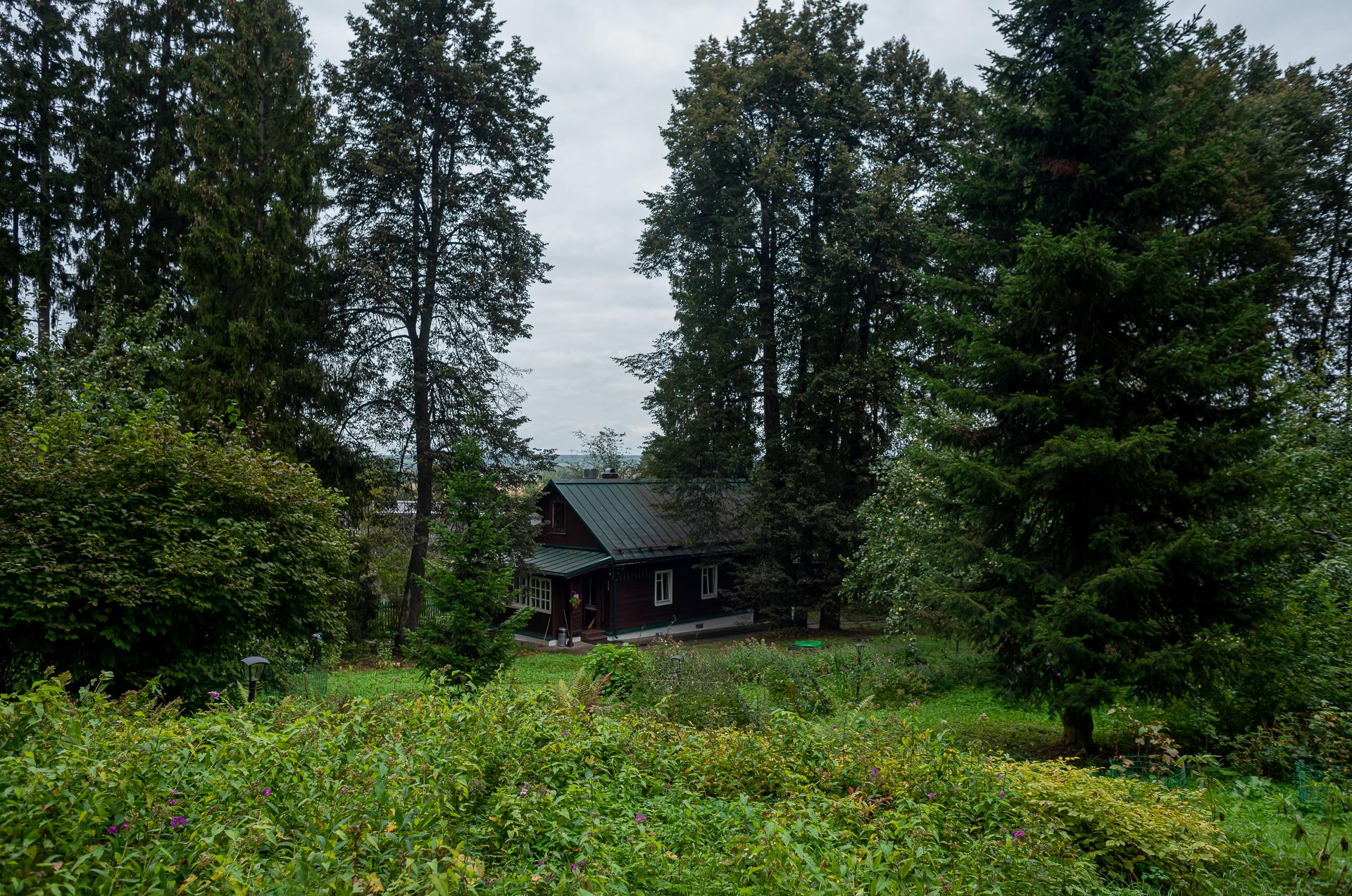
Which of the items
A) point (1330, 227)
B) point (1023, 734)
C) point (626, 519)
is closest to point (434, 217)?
point (626, 519)

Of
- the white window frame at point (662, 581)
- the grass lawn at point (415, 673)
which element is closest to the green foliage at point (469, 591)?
the grass lawn at point (415, 673)

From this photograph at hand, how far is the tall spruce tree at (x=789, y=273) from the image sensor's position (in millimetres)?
20797

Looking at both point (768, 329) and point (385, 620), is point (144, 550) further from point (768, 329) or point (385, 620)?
point (768, 329)

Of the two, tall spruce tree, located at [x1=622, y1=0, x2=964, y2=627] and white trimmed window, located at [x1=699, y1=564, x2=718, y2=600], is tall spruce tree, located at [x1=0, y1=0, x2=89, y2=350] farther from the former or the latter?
white trimmed window, located at [x1=699, y1=564, x2=718, y2=600]

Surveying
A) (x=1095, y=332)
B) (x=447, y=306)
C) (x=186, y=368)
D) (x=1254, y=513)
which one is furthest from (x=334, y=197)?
(x=1254, y=513)

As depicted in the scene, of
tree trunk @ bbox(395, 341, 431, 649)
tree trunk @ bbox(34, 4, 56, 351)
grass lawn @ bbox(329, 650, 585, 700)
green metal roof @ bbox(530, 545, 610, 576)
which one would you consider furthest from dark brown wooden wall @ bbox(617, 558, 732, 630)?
tree trunk @ bbox(34, 4, 56, 351)

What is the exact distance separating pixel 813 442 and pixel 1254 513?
13552 millimetres

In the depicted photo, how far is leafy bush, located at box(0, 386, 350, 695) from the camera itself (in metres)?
6.80

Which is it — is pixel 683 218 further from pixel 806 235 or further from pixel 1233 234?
pixel 1233 234

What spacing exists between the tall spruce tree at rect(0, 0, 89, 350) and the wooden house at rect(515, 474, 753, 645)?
14.5 meters

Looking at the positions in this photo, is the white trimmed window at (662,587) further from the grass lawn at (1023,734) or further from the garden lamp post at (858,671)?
the garden lamp post at (858,671)

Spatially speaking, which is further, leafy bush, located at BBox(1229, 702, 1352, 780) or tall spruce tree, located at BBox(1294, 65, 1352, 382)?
tall spruce tree, located at BBox(1294, 65, 1352, 382)

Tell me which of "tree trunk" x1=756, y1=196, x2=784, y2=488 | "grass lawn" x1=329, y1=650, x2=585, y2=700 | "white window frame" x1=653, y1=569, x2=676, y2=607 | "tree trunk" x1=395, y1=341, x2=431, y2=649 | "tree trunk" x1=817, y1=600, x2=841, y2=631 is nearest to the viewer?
"grass lawn" x1=329, y1=650, x2=585, y2=700

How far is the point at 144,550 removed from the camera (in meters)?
7.33
